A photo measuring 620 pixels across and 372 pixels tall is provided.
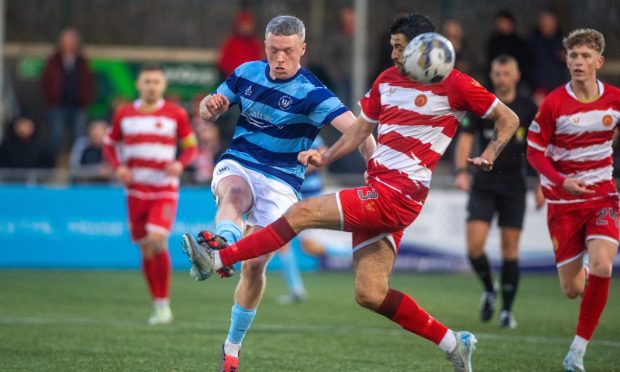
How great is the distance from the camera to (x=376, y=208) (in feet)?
23.3

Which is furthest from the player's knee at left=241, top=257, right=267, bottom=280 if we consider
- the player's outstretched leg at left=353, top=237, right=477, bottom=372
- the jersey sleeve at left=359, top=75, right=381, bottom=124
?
the jersey sleeve at left=359, top=75, right=381, bottom=124

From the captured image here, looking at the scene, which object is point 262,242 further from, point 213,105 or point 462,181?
point 462,181

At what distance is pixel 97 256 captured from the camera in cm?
1722

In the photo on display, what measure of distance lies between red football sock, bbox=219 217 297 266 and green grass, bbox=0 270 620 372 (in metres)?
1.49

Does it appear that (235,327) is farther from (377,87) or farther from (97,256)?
(97,256)

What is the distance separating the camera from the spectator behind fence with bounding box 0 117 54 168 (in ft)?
58.7

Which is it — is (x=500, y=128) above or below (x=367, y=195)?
above

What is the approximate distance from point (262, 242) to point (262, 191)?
3.22ft

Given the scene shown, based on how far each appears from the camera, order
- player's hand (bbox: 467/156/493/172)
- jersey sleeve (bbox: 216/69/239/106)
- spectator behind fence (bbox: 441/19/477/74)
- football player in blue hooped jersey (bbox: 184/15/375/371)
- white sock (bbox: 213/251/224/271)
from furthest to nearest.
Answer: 1. spectator behind fence (bbox: 441/19/477/74)
2. jersey sleeve (bbox: 216/69/239/106)
3. football player in blue hooped jersey (bbox: 184/15/375/371)
4. player's hand (bbox: 467/156/493/172)
5. white sock (bbox: 213/251/224/271)

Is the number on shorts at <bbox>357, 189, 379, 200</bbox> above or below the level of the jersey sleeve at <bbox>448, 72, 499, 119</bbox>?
below

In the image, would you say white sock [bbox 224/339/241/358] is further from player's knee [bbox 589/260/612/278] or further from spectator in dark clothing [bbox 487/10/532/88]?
spectator in dark clothing [bbox 487/10/532/88]

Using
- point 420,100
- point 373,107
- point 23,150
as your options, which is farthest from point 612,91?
point 23,150

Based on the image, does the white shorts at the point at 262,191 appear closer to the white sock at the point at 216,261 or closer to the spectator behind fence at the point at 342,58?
the white sock at the point at 216,261

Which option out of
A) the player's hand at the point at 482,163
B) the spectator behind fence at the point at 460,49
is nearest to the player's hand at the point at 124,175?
the player's hand at the point at 482,163
